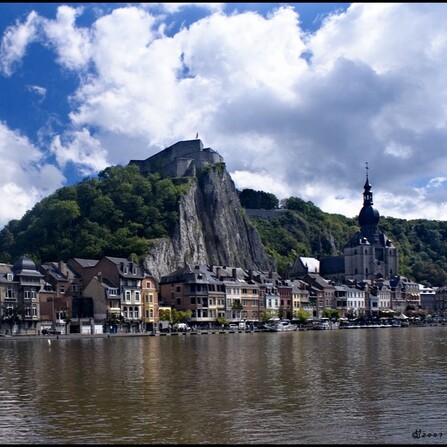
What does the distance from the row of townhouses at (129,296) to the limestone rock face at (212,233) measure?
8.82 metres

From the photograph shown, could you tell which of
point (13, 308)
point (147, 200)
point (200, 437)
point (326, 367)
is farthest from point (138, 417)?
point (147, 200)

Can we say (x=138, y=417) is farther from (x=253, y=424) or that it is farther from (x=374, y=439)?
(x=374, y=439)

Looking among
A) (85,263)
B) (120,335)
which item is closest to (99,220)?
(85,263)

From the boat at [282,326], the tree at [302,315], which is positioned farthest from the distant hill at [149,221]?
the boat at [282,326]

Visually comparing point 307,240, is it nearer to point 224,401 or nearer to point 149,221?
point 149,221

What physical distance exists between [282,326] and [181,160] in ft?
155

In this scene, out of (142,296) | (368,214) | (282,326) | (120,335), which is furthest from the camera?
(368,214)

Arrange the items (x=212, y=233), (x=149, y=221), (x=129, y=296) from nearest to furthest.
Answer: (x=129, y=296) < (x=149, y=221) < (x=212, y=233)

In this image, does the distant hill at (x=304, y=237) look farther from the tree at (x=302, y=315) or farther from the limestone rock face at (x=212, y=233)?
the tree at (x=302, y=315)

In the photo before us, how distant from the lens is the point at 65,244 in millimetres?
109438

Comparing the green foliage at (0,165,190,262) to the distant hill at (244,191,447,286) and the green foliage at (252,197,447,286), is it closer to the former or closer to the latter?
the green foliage at (252,197,447,286)

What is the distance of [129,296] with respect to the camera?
89625 millimetres

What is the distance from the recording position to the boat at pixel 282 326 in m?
96.0

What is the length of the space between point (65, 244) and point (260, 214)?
77206 millimetres
